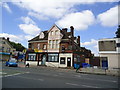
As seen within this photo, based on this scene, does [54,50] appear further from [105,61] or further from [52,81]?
[52,81]

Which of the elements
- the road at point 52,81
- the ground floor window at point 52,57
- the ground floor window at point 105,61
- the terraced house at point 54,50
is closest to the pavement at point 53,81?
the road at point 52,81

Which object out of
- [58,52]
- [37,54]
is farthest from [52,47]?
[37,54]

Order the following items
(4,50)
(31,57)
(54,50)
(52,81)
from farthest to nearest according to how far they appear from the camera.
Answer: (4,50) < (31,57) < (54,50) < (52,81)

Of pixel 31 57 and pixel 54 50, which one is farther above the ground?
pixel 54 50

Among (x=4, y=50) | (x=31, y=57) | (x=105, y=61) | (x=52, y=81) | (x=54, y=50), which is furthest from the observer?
(x=4, y=50)

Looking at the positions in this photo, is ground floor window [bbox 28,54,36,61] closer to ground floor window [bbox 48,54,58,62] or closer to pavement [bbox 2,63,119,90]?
ground floor window [bbox 48,54,58,62]

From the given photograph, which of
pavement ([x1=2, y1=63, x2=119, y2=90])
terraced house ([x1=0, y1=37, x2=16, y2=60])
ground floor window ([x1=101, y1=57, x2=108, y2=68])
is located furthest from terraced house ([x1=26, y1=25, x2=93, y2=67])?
terraced house ([x1=0, y1=37, x2=16, y2=60])

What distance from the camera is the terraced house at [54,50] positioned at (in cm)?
3161

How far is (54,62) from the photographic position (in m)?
32.8

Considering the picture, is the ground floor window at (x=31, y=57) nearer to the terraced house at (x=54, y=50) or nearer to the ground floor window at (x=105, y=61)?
the terraced house at (x=54, y=50)

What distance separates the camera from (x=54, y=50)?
33.7 metres

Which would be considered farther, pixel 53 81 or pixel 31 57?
pixel 31 57

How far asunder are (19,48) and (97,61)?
64.6 metres

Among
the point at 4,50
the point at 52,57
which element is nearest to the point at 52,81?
the point at 52,57
